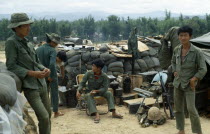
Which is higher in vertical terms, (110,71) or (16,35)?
(16,35)

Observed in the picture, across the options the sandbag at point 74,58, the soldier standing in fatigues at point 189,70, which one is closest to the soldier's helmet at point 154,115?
the soldier standing in fatigues at point 189,70

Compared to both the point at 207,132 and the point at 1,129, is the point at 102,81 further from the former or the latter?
the point at 1,129

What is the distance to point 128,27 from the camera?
40.9 meters

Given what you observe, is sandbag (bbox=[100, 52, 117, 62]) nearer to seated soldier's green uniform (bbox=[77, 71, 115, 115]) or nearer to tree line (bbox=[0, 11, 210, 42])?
seated soldier's green uniform (bbox=[77, 71, 115, 115])

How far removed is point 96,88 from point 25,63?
304 cm

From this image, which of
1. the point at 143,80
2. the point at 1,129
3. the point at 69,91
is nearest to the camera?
the point at 1,129

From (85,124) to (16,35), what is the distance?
2977 millimetres

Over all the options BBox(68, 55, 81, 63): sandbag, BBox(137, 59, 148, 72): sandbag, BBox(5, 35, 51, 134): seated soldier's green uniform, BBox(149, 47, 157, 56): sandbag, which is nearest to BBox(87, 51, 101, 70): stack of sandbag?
BBox(68, 55, 81, 63): sandbag

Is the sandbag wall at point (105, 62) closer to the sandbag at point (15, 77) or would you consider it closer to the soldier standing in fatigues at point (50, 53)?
the soldier standing in fatigues at point (50, 53)

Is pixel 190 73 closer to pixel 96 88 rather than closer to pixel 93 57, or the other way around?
pixel 96 88

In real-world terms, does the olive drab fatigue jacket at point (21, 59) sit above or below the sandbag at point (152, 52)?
above

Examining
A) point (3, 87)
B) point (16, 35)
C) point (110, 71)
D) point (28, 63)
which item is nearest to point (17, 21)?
point (16, 35)

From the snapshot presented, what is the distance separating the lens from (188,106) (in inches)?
161

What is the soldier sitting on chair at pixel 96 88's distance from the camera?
5.88 metres
